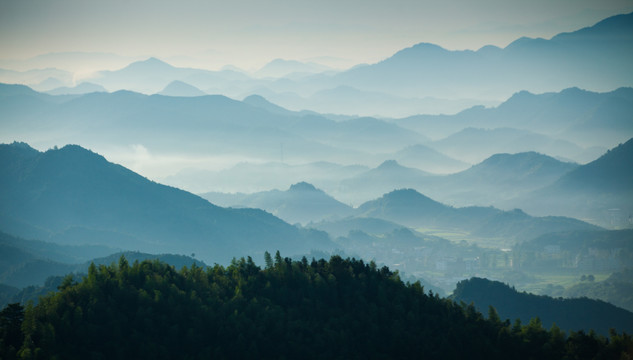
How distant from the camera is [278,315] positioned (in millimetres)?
63344

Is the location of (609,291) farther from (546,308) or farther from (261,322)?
(261,322)

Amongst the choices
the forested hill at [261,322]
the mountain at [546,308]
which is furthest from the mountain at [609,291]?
the forested hill at [261,322]

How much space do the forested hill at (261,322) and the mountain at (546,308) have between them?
62245 mm

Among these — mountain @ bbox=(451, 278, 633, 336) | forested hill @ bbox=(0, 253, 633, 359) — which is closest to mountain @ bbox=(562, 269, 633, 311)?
mountain @ bbox=(451, 278, 633, 336)

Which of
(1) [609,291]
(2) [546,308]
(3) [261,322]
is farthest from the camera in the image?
(1) [609,291]

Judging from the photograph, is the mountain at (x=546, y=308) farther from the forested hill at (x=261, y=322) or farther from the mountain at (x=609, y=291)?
the forested hill at (x=261, y=322)

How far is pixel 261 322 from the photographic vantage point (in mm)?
61688

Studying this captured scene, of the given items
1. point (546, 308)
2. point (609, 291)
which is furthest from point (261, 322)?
point (609, 291)

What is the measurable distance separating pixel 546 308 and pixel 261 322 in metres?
85.2

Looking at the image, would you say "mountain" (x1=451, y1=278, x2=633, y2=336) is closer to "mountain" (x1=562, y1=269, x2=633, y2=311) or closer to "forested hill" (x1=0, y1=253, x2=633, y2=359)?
"mountain" (x1=562, y1=269, x2=633, y2=311)

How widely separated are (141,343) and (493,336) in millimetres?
32500

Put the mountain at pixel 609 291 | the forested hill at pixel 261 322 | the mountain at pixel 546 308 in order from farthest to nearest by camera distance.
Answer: the mountain at pixel 609 291 → the mountain at pixel 546 308 → the forested hill at pixel 261 322

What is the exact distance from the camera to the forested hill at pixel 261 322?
54.3 metres

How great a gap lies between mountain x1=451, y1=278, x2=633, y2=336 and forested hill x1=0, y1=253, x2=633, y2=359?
6224cm
